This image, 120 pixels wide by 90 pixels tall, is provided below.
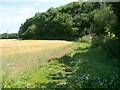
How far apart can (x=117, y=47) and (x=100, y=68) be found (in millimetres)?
1699

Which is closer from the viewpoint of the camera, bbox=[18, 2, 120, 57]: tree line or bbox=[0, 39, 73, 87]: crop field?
bbox=[0, 39, 73, 87]: crop field

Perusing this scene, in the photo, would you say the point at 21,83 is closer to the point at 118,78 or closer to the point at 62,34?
the point at 118,78

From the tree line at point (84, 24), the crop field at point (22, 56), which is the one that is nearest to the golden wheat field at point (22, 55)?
the crop field at point (22, 56)

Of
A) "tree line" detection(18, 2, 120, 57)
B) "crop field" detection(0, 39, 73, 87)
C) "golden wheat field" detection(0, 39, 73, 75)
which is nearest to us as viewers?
"crop field" detection(0, 39, 73, 87)

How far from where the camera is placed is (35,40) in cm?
2309

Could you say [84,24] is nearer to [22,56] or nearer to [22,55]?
[22,55]

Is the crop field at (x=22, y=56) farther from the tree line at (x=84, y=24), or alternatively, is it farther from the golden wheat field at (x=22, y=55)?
the tree line at (x=84, y=24)

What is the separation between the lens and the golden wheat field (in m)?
10.6

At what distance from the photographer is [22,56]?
15.9m

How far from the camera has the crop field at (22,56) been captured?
10278 mm

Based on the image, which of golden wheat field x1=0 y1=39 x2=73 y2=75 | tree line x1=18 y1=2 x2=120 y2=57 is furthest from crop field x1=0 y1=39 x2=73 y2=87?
tree line x1=18 y1=2 x2=120 y2=57

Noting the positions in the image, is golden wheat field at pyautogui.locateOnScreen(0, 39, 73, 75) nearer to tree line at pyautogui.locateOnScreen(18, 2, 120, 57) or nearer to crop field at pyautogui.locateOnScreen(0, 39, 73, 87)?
crop field at pyautogui.locateOnScreen(0, 39, 73, 87)

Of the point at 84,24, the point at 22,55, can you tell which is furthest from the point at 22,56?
the point at 84,24

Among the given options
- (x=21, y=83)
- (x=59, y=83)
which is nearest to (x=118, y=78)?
(x=59, y=83)
